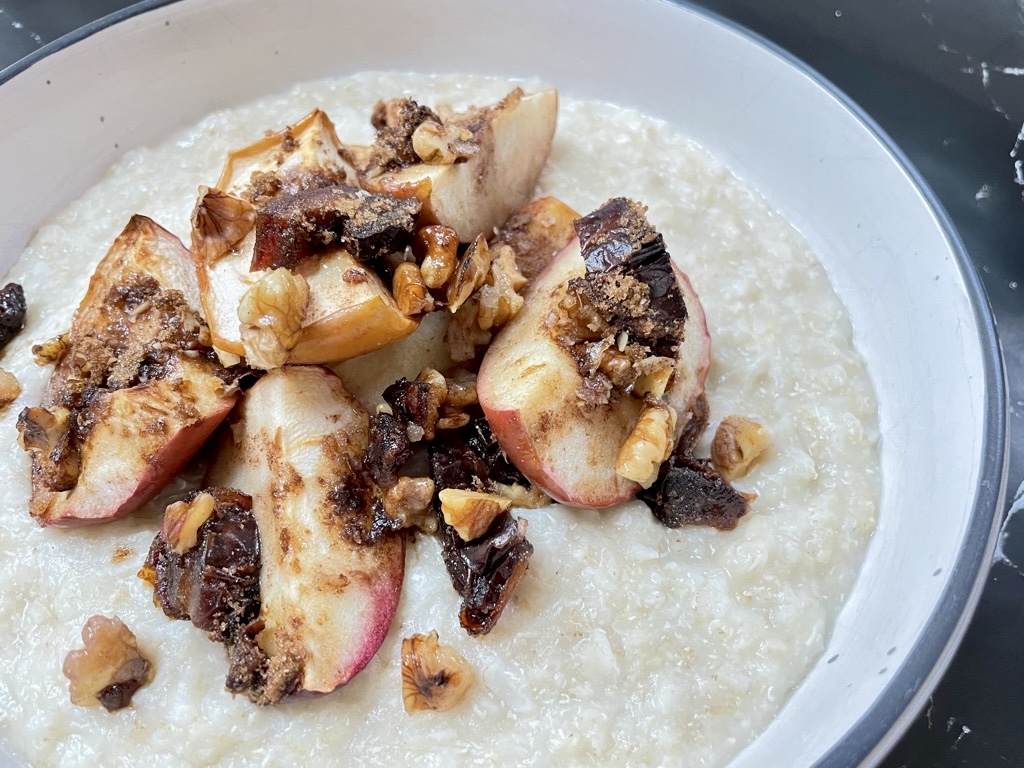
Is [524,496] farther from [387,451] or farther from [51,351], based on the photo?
[51,351]

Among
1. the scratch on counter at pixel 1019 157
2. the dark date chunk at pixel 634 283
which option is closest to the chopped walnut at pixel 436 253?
the dark date chunk at pixel 634 283

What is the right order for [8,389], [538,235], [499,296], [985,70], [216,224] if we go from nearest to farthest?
[216,224] → [499,296] → [8,389] → [538,235] → [985,70]

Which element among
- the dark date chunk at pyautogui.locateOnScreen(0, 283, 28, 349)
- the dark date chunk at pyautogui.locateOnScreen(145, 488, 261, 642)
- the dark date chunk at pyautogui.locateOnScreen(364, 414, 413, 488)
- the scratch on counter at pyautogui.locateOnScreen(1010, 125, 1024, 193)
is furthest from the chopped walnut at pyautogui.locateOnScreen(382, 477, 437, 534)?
the scratch on counter at pyautogui.locateOnScreen(1010, 125, 1024, 193)

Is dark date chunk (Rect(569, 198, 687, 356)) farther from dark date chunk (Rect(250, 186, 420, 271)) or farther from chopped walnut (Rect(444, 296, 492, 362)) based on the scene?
dark date chunk (Rect(250, 186, 420, 271))

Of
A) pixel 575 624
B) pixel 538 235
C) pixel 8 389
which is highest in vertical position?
pixel 8 389

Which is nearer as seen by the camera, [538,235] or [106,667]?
[106,667]

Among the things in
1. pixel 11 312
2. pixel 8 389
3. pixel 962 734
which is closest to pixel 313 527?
pixel 8 389

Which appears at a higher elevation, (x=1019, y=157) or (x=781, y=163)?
(x=781, y=163)

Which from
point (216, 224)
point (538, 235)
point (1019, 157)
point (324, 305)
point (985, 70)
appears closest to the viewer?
point (324, 305)
